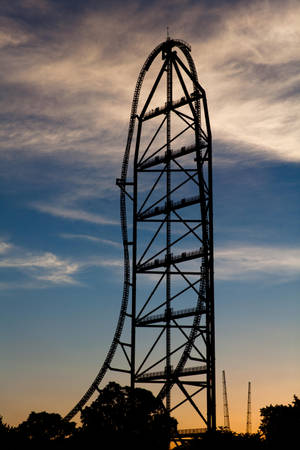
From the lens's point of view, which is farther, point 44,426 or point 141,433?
point 44,426

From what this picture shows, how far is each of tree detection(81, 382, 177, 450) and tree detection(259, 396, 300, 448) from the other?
9141mm

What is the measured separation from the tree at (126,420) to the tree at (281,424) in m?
9.14

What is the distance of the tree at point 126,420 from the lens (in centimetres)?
6512

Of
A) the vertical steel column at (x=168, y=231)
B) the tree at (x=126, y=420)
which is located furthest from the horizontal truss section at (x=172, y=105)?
the tree at (x=126, y=420)

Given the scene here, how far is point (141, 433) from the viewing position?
2616 inches

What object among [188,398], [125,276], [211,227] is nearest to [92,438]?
[188,398]

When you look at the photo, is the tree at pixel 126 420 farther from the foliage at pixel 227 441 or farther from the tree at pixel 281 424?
the tree at pixel 281 424

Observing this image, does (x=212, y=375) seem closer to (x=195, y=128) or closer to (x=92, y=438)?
(x=92, y=438)

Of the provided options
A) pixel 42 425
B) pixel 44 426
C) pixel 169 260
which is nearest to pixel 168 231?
pixel 169 260

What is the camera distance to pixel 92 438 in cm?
6706

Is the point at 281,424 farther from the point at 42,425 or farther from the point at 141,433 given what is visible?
the point at 42,425

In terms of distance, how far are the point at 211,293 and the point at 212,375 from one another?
7.03 m

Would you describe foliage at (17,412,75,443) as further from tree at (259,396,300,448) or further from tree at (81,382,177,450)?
tree at (259,396,300,448)

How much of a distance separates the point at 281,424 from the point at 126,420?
55.4 ft
